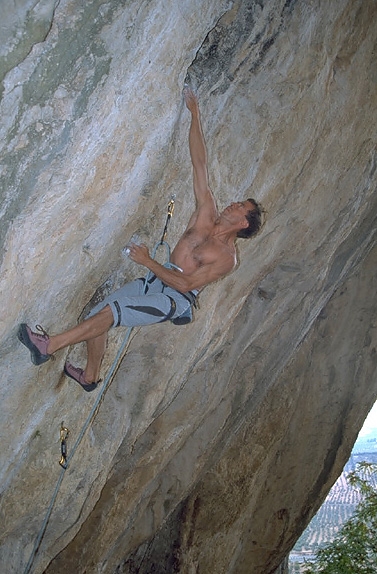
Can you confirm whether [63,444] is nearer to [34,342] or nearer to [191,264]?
[34,342]

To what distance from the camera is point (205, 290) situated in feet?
17.9

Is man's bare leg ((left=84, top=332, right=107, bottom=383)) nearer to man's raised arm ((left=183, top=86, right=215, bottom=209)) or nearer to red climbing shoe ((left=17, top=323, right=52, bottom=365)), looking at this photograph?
red climbing shoe ((left=17, top=323, right=52, bottom=365))

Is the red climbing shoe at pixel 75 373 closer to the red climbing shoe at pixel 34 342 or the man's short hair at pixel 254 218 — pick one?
the red climbing shoe at pixel 34 342

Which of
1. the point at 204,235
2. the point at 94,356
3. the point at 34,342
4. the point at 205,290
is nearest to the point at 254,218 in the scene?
the point at 204,235

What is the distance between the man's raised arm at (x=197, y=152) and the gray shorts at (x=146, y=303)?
2.25 feet

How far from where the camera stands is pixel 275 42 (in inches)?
173

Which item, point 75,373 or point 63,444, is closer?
point 75,373

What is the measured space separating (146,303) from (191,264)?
1.50 ft

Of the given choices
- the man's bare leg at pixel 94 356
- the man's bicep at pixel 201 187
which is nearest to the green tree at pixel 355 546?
the man's bare leg at pixel 94 356

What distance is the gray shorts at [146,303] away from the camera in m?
3.87

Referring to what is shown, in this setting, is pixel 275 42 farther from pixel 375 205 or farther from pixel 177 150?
pixel 375 205

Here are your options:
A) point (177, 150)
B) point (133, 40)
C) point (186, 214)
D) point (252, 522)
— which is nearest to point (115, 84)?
point (133, 40)

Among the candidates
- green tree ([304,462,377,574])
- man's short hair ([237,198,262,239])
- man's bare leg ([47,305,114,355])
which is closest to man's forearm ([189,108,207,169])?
man's short hair ([237,198,262,239])

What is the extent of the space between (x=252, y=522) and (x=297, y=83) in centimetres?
664
